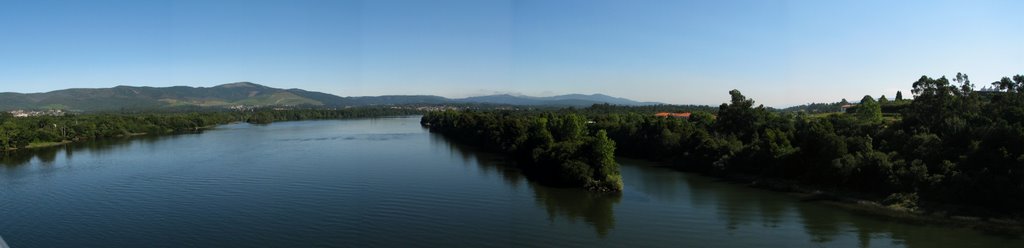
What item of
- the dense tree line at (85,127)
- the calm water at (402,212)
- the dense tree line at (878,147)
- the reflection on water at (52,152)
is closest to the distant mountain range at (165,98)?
the dense tree line at (85,127)

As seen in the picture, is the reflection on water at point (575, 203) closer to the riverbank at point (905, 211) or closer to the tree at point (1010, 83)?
the riverbank at point (905, 211)

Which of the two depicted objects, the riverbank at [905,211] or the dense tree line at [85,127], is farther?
the dense tree line at [85,127]

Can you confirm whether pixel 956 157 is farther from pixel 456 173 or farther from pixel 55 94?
pixel 55 94

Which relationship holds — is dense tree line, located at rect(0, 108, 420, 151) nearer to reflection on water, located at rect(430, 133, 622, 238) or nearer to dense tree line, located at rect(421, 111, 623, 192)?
dense tree line, located at rect(421, 111, 623, 192)

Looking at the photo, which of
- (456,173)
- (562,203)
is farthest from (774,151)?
(456,173)

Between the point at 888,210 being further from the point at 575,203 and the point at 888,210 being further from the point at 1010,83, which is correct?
the point at 1010,83

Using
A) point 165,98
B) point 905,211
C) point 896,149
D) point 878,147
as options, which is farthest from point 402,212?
point 165,98
